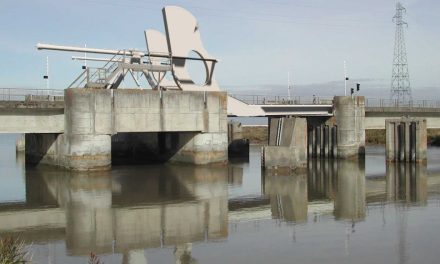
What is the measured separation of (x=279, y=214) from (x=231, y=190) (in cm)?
732

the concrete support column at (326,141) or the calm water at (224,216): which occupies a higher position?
the concrete support column at (326,141)

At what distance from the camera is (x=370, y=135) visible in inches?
3014

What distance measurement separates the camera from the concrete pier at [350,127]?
46.7 meters

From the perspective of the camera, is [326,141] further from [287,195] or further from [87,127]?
[87,127]

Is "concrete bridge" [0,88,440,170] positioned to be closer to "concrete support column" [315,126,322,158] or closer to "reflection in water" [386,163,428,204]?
"concrete support column" [315,126,322,158]

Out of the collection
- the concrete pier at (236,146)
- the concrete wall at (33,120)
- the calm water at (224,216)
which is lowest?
the calm water at (224,216)

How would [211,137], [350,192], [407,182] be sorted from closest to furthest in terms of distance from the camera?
[350,192] < [407,182] < [211,137]

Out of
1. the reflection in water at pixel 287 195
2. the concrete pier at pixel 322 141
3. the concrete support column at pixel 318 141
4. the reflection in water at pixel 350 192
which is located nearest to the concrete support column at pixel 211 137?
the reflection in water at pixel 287 195

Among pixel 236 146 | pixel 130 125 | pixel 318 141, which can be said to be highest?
pixel 130 125

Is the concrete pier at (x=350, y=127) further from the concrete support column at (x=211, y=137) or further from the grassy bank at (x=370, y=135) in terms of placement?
the grassy bank at (x=370, y=135)

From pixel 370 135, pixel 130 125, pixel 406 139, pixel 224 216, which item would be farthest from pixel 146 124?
pixel 370 135

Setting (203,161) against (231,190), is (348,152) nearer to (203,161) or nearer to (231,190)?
(203,161)

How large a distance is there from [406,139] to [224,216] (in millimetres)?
25748

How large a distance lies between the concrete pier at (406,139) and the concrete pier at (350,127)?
3.88 meters
